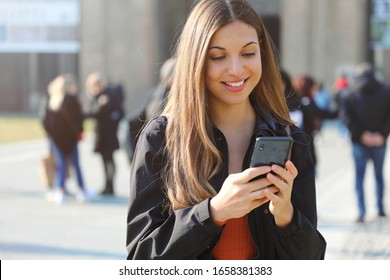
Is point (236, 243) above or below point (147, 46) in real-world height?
above

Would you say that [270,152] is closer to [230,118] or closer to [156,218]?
[230,118]

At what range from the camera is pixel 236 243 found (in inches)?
108

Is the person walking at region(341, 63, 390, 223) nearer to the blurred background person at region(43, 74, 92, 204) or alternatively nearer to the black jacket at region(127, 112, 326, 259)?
the blurred background person at region(43, 74, 92, 204)

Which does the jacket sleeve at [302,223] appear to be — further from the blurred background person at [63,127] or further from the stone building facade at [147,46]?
the stone building facade at [147,46]

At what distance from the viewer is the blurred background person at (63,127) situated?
1132 centimetres

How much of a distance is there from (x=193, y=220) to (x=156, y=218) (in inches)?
5.8

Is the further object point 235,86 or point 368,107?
point 368,107

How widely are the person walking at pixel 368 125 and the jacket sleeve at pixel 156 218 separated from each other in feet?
23.6

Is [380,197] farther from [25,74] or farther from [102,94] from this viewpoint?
[25,74]

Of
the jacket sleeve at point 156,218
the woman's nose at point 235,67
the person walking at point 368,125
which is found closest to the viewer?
the jacket sleeve at point 156,218

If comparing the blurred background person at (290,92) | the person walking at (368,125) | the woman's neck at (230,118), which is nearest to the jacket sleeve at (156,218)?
the woman's neck at (230,118)

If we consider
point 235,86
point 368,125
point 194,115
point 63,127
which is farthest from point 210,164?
point 63,127
